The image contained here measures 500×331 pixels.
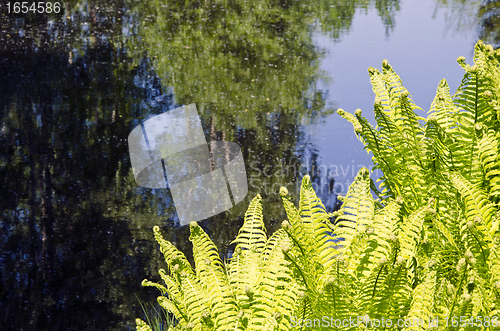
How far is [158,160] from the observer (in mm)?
4164

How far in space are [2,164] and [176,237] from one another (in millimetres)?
1991

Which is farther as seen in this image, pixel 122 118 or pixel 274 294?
pixel 122 118

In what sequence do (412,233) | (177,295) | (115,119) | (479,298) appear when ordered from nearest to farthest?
(479,298)
(412,233)
(177,295)
(115,119)

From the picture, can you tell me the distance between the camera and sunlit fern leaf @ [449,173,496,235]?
0.82m

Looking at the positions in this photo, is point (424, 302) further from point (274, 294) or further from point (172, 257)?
point (172, 257)

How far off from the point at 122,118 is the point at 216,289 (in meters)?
4.23

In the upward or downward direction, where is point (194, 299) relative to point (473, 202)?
downward

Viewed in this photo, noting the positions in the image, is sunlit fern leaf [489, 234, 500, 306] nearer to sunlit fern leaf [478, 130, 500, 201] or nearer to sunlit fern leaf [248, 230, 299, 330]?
sunlit fern leaf [478, 130, 500, 201]

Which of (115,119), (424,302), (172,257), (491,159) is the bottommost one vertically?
(424,302)

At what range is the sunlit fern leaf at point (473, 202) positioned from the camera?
0.82m

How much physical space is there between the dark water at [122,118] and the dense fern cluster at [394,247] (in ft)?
6.57

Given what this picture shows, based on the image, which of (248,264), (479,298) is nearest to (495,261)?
(479,298)

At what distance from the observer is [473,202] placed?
0.82 metres

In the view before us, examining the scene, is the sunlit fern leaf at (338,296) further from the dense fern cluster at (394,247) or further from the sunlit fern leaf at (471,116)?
the sunlit fern leaf at (471,116)
